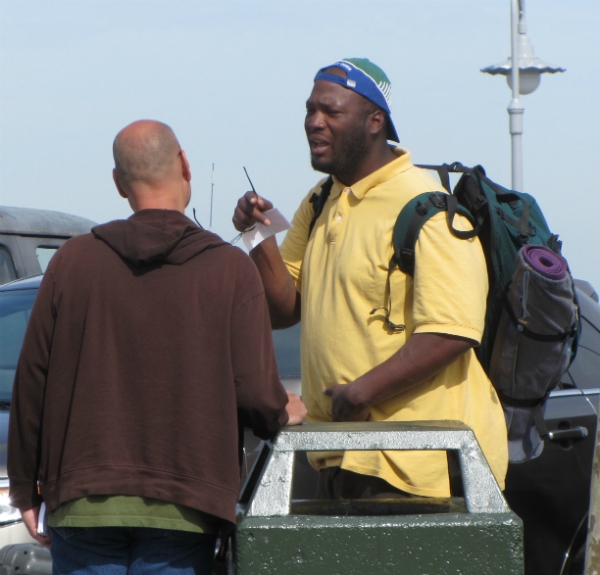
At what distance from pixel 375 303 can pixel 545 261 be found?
1.62 ft

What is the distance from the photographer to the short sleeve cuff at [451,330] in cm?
287

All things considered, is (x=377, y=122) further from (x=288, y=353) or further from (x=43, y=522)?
(x=288, y=353)

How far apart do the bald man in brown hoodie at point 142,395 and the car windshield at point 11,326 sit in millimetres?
2509

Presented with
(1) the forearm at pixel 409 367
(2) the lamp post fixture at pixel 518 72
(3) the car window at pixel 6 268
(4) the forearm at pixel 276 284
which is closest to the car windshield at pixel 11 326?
(4) the forearm at pixel 276 284

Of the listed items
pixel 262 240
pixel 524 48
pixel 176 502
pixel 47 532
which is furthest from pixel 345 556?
pixel 524 48

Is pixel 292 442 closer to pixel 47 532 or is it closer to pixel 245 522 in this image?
pixel 245 522

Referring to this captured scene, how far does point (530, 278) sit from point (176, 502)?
1.15 metres

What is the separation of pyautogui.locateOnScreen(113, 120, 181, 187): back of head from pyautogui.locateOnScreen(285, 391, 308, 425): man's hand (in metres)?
0.66

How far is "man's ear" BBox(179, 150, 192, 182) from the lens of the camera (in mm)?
2824

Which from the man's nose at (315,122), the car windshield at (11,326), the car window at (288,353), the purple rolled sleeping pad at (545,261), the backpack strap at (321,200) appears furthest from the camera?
the car windshield at (11,326)

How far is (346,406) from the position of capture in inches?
116

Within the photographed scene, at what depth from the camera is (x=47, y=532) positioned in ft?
9.04

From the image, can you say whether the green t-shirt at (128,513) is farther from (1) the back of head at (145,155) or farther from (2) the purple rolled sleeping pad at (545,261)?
(2) the purple rolled sleeping pad at (545,261)

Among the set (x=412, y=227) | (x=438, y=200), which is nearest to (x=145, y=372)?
(x=412, y=227)
